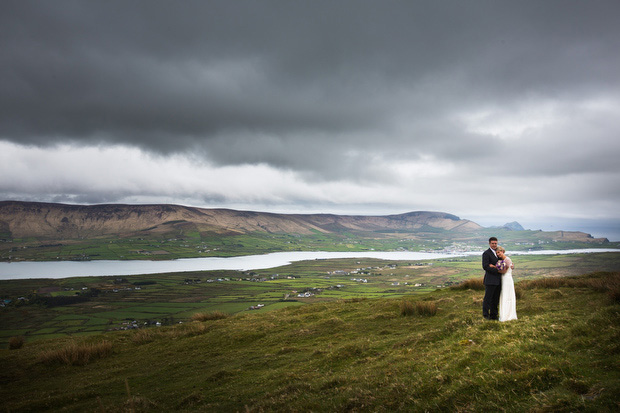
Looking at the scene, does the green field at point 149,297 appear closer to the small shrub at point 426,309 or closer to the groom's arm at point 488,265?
the small shrub at point 426,309

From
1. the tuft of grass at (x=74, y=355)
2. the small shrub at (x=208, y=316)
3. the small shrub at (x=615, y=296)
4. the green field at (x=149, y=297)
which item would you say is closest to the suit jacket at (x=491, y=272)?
the small shrub at (x=615, y=296)

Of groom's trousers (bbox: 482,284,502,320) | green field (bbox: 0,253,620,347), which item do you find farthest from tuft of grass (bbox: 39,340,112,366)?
green field (bbox: 0,253,620,347)

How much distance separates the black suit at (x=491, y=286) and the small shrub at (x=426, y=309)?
4219 mm

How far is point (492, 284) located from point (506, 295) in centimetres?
64

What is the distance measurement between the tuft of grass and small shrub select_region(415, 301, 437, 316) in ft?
56.2

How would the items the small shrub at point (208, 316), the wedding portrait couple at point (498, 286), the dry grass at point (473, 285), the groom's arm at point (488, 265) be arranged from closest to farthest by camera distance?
the wedding portrait couple at point (498, 286) → the groom's arm at point (488, 265) → the dry grass at point (473, 285) → the small shrub at point (208, 316)

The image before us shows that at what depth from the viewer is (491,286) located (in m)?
12.2

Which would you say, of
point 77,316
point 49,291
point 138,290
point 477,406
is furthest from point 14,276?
point 477,406

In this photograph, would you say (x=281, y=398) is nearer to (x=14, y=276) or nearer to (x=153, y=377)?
(x=153, y=377)

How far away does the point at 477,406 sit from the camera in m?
5.20

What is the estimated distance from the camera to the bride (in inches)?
445

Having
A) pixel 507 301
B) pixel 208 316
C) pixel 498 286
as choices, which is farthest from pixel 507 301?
pixel 208 316

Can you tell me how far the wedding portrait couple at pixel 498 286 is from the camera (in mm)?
11422

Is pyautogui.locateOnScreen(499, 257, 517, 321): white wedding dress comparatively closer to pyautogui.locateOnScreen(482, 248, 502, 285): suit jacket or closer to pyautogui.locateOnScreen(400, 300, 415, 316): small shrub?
pyautogui.locateOnScreen(482, 248, 502, 285): suit jacket
